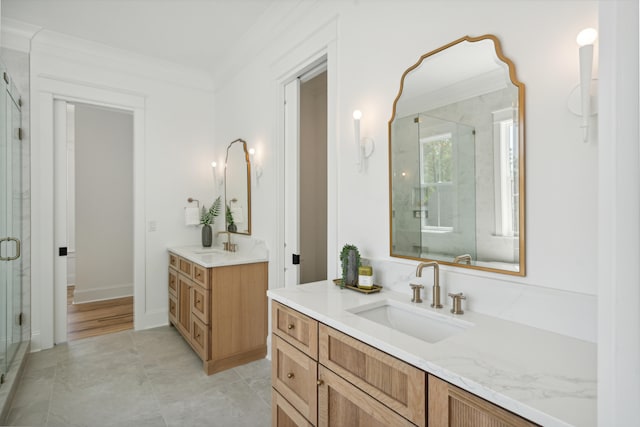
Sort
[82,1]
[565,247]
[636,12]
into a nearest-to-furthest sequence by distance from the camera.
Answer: [636,12] < [565,247] < [82,1]

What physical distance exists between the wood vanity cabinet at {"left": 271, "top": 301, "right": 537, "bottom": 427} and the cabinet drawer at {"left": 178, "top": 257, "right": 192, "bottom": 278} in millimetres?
1594

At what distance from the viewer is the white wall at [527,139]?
1.10m

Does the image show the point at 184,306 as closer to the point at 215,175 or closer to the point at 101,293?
the point at 215,175

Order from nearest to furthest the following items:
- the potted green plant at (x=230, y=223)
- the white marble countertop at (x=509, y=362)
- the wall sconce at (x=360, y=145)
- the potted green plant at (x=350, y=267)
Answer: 1. the white marble countertop at (x=509, y=362)
2. the potted green plant at (x=350, y=267)
3. the wall sconce at (x=360, y=145)
4. the potted green plant at (x=230, y=223)

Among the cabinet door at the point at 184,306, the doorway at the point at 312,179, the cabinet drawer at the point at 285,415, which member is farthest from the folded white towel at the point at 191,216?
the cabinet drawer at the point at 285,415

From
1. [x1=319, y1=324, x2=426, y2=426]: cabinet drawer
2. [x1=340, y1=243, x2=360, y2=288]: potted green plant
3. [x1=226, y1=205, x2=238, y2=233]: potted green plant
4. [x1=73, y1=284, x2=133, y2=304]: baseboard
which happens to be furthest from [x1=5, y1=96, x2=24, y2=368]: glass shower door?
[x1=319, y1=324, x2=426, y2=426]: cabinet drawer

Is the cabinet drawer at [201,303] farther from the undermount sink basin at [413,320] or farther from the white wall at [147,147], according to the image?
the undermount sink basin at [413,320]

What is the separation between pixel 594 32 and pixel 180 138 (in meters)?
3.66

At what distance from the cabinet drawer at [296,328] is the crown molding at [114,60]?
316cm

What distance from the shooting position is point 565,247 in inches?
44.6

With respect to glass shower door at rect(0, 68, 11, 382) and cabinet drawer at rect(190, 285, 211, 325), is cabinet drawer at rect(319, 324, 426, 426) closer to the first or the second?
cabinet drawer at rect(190, 285, 211, 325)

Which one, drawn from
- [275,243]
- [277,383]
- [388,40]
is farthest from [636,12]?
[275,243]

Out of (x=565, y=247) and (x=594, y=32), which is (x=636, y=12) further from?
(x=565, y=247)

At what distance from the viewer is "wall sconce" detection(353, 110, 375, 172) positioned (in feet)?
6.10
